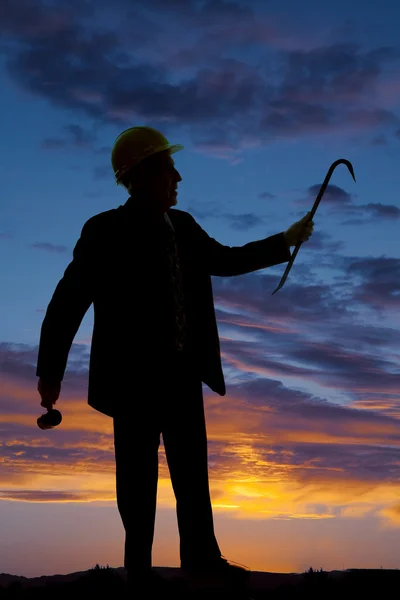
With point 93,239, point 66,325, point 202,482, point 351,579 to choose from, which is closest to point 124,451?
point 202,482

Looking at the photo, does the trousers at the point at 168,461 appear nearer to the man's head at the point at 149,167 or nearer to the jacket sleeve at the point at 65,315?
the jacket sleeve at the point at 65,315

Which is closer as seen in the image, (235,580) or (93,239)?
(235,580)

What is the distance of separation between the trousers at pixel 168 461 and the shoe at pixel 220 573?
0.05 meters

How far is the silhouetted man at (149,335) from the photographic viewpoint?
596 cm

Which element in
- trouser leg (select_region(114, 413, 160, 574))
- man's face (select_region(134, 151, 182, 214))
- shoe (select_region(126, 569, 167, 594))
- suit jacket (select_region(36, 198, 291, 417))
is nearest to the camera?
shoe (select_region(126, 569, 167, 594))

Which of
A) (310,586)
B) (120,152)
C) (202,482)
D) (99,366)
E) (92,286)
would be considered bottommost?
(310,586)

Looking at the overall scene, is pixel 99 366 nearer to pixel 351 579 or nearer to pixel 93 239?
pixel 93 239

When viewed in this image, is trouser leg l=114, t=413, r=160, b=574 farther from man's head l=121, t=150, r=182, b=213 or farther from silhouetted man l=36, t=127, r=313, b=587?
man's head l=121, t=150, r=182, b=213

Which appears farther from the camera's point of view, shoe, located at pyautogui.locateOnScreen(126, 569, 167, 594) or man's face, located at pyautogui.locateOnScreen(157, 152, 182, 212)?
man's face, located at pyautogui.locateOnScreen(157, 152, 182, 212)

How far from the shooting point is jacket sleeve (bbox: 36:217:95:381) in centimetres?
630

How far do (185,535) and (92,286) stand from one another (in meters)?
1.97

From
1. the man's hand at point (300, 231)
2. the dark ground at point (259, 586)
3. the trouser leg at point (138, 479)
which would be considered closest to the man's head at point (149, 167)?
the man's hand at point (300, 231)

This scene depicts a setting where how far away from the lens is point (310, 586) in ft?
20.6

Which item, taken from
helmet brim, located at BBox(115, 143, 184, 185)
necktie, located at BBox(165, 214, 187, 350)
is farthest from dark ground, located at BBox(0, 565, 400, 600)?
helmet brim, located at BBox(115, 143, 184, 185)
